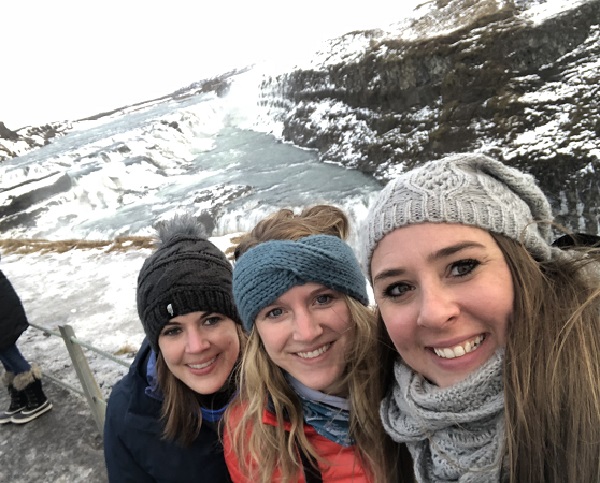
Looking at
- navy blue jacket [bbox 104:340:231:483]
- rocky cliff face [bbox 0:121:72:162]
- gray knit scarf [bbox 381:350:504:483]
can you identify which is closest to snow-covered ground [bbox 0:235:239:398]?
navy blue jacket [bbox 104:340:231:483]

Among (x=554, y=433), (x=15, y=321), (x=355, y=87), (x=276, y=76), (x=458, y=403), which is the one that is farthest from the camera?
(x=276, y=76)

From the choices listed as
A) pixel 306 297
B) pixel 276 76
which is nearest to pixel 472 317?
pixel 306 297

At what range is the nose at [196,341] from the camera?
7.25 ft

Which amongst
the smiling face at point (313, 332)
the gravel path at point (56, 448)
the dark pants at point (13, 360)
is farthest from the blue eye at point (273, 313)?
the dark pants at point (13, 360)

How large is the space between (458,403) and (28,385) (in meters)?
4.76

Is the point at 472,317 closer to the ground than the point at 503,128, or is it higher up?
higher up

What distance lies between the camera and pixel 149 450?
2.15 meters

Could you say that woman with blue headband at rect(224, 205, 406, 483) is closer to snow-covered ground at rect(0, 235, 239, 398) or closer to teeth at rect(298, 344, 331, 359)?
teeth at rect(298, 344, 331, 359)

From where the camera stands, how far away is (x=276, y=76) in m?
40.4

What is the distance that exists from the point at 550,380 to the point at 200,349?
5.14 feet

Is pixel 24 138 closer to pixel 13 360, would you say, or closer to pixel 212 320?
pixel 13 360

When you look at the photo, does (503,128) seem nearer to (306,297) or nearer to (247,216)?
(247,216)

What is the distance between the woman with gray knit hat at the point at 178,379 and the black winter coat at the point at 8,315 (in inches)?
106

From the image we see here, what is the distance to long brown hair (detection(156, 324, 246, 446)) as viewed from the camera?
212cm
